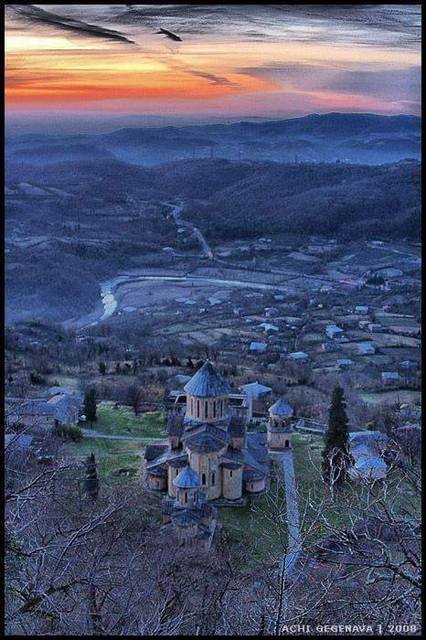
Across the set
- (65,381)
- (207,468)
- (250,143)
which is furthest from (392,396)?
(250,143)

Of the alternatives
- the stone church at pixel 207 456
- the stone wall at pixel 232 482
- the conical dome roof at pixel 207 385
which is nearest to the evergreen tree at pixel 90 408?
the stone church at pixel 207 456

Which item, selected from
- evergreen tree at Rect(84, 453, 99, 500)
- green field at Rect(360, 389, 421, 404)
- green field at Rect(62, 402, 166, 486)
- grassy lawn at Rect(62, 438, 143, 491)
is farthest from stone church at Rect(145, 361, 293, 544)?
green field at Rect(360, 389, 421, 404)

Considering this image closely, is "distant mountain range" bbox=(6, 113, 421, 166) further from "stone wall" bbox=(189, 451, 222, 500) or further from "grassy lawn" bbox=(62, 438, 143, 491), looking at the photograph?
"stone wall" bbox=(189, 451, 222, 500)

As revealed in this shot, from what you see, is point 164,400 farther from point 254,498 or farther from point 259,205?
point 259,205

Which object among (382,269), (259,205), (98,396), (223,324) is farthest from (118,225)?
(98,396)

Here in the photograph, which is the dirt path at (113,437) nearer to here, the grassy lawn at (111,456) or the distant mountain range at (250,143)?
the grassy lawn at (111,456)

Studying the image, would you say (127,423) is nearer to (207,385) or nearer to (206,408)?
(206,408)

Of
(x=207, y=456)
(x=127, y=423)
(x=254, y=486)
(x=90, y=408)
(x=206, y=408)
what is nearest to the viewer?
(x=207, y=456)

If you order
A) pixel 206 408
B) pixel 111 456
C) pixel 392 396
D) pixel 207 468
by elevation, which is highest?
pixel 206 408
